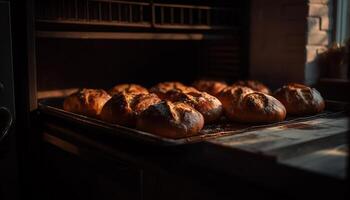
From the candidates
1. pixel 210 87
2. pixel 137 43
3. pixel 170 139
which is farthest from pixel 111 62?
pixel 170 139

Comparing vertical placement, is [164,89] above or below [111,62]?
below

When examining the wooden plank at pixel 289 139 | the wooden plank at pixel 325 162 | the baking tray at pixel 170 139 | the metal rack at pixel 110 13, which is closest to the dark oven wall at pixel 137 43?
the metal rack at pixel 110 13

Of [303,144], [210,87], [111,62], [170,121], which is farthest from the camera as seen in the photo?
[111,62]

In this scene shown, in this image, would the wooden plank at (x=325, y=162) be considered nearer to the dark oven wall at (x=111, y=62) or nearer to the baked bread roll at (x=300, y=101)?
the baked bread roll at (x=300, y=101)

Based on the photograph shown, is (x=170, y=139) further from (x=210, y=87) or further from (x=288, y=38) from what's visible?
(x=288, y=38)

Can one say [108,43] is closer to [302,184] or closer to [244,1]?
[244,1]

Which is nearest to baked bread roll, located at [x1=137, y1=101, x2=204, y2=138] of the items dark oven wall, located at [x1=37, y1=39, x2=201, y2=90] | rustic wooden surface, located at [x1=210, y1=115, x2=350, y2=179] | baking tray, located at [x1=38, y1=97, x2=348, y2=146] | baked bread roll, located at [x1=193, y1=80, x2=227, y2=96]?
baking tray, located at [x1=38, y1=97, x2=348, y2=146]
